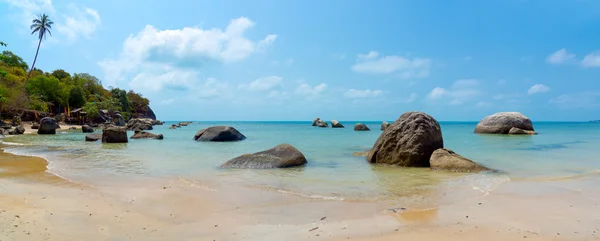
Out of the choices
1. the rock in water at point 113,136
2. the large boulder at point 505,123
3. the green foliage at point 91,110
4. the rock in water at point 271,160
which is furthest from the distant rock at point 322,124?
the rock in water at point 271,160

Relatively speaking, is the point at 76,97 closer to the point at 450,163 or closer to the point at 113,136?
the point at 113,136

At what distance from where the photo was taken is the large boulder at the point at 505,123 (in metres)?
32.5

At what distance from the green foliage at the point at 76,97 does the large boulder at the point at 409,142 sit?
224ft

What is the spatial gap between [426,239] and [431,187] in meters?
3.80

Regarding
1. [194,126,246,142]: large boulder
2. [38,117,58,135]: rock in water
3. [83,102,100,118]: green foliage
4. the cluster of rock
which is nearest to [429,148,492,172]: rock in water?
Answer: [194,126,246,142]: large boulder

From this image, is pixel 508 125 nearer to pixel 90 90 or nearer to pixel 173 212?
pixel 173 212

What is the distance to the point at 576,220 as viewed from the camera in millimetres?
5031

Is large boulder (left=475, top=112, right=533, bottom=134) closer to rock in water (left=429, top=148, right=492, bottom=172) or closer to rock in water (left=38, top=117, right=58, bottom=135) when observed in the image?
rock in water (left=429, top=148, right=492, bottom=172)

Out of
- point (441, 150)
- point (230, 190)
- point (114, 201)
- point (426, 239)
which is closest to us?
point (426, 239)

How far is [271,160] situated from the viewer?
10.8 metres

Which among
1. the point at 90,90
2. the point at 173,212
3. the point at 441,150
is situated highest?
the point at 90,90

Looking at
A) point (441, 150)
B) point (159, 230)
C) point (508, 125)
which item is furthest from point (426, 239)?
point (508, 125)

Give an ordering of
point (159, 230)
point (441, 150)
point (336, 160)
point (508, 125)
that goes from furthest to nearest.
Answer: point (508, 125) < point (336, 160) < point (441, 150) < point (159, 230)

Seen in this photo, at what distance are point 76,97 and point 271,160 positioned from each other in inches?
2659
